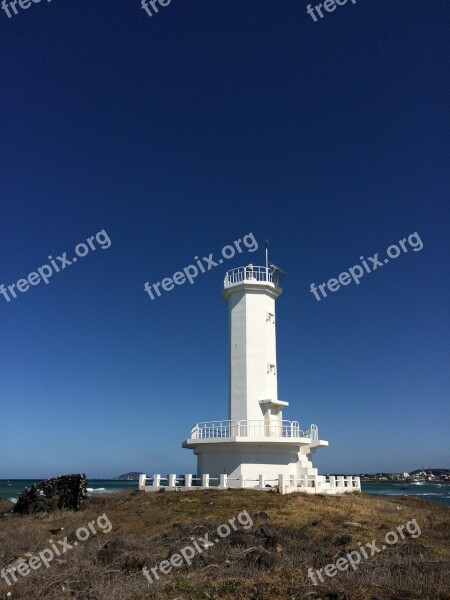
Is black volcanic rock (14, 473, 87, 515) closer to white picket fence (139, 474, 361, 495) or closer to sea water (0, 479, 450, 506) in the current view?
white picket fence (139, 474, 361, 495)

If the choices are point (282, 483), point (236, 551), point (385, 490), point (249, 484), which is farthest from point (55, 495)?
point (385, 490)

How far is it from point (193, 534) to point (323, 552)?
12.5 feet

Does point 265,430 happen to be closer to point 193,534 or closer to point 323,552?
point 193,534

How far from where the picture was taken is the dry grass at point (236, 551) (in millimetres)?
8141

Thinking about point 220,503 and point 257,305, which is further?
point 257,305

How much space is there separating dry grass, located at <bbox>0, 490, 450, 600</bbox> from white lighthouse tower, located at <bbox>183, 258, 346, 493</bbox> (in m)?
2.43

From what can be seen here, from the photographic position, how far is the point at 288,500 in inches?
733

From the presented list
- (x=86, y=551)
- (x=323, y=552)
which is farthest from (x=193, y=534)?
(x=323, y=552)

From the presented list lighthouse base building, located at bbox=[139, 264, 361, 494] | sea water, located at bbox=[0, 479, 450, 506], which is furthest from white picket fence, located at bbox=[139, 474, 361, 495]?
sea water, located at bbox=[0, 479, 450, 506]

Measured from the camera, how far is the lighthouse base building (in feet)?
71.7

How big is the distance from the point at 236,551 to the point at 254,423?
13.0m

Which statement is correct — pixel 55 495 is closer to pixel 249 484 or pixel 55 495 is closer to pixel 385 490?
pixel 249 484

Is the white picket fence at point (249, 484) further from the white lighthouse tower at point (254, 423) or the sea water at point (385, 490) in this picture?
the sea water at point (385, 490)

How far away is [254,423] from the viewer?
23703 mm
